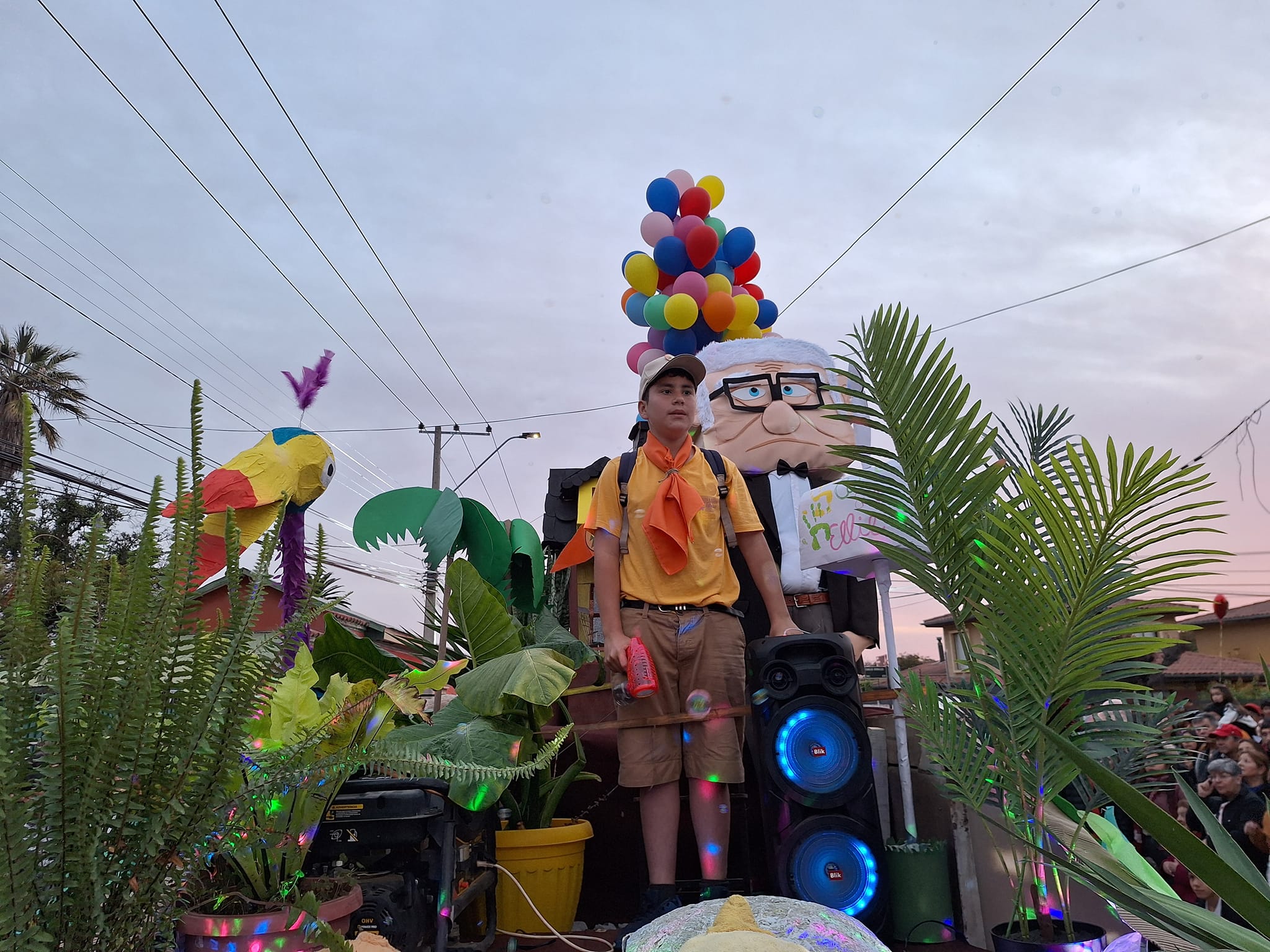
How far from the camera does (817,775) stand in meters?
2.58

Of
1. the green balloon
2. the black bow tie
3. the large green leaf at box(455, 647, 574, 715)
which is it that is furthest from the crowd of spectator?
the green balloon

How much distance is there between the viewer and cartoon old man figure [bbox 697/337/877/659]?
14.3 ft

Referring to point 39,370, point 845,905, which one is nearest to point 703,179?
point 845,905

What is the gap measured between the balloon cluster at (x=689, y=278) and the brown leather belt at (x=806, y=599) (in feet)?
6.70

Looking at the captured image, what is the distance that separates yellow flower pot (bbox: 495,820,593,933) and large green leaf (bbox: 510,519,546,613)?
3.90ft

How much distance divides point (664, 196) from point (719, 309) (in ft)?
3.60

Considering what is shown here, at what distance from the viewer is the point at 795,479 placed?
14.9 feet

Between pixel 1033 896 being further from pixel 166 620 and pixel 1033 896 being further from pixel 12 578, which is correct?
pixel 12 578

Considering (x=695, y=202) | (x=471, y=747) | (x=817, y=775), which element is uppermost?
(x=695, y=202)

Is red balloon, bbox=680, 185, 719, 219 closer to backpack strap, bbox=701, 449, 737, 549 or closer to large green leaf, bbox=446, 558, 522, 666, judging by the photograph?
backpack strap, bbox=701, 449, 737, 549

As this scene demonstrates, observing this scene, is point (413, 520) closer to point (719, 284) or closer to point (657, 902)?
point (657, 902)

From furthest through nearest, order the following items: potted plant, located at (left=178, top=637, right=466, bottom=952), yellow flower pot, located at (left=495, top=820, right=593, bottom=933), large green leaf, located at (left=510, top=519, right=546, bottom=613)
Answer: large green leaf, located at (left=510, top=519, right=546, bottom=613) → yellow flower pot, located at (left=495, top=820, right=593, bottom=933) → potted plant, located at (left=178, top=637, right=466, bottom=952)

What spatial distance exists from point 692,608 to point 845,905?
96 cm

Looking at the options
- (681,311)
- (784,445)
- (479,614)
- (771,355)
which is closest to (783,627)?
(479,614)
